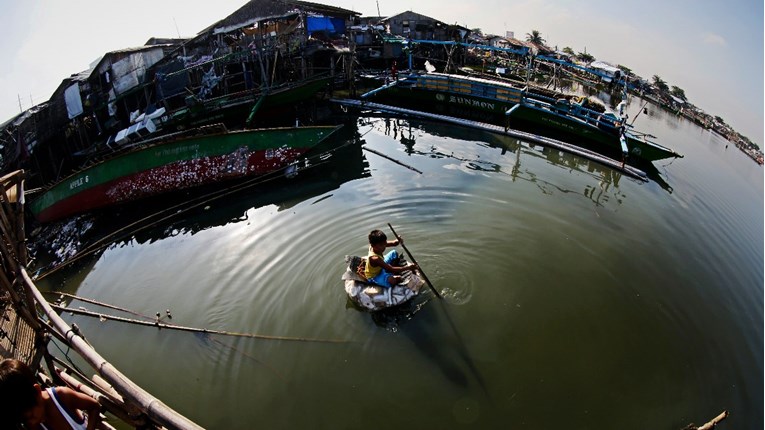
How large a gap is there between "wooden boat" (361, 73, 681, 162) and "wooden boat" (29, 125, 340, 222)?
11.1 m

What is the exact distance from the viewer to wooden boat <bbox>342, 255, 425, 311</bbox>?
7699 mm

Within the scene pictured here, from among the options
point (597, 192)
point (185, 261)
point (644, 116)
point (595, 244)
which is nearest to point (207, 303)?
point (185, 261)

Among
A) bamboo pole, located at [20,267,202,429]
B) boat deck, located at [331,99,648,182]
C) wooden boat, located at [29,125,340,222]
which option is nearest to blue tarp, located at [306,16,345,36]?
boat deck, located at [331,99,648,182]

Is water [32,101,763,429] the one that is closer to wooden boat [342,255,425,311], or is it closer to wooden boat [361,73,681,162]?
wooden boat [342,255,425,311]

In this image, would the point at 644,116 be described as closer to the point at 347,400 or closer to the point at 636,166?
the point at 636,166

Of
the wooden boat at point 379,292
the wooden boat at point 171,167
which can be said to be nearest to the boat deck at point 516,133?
the wooden boat at point 171,167

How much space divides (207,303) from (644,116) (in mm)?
31841

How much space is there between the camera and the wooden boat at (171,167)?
45.2 ft

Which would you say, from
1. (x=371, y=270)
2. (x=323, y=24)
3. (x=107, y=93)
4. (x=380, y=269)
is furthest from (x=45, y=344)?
(x=323, y=24)

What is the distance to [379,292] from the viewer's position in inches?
304

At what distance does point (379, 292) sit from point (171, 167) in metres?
10.7

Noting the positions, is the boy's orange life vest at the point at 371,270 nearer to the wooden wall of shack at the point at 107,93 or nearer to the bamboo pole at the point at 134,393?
the bamboo pole at the point at 134,393

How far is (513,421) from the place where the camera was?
235 inches

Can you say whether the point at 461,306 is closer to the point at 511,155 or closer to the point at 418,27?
the point at 511,155
